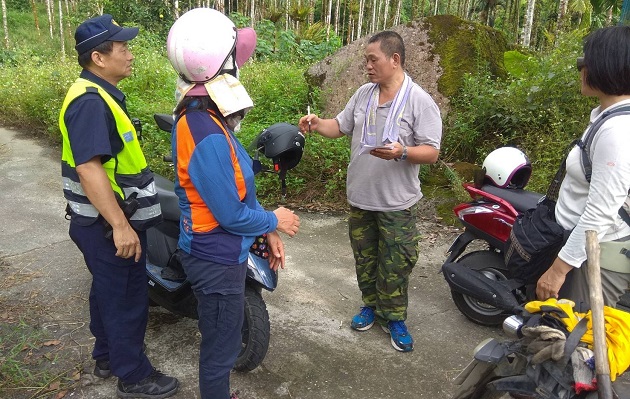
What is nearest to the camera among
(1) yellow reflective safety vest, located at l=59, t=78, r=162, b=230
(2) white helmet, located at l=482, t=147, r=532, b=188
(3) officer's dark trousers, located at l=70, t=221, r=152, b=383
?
(1) yellow reflective safety vest, located at l=59, t=78, r=162, b=230

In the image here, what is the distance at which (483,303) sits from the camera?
11.2 feet

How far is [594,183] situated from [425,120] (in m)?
1.17

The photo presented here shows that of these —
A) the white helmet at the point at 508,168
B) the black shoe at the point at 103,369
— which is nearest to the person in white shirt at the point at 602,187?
the white helmet at the point at 508,168

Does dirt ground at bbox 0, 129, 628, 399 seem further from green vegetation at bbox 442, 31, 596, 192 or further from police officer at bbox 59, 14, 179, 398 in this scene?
green vegetation at bbox 442, 31, 596, 192

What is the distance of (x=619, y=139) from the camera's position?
1921 mm

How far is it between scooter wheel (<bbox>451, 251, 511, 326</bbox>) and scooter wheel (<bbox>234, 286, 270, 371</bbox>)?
1468 millimetres

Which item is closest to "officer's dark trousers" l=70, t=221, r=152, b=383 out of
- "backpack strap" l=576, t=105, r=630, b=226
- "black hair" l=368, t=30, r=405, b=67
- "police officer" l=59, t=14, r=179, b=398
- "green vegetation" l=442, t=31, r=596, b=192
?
"police officer" l=59, t=14, r=179, b=398

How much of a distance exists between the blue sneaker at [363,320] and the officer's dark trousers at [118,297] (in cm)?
136

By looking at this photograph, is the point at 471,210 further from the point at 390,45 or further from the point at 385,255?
the point at 390,45

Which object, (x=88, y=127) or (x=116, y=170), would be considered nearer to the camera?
(x=88, y=127)

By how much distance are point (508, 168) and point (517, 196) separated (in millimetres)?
196

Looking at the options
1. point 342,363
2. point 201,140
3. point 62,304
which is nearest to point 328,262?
point 342,363

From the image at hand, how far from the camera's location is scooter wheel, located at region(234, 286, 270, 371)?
2828mm

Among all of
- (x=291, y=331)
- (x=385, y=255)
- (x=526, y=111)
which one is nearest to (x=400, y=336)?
(x=385, y=255)
